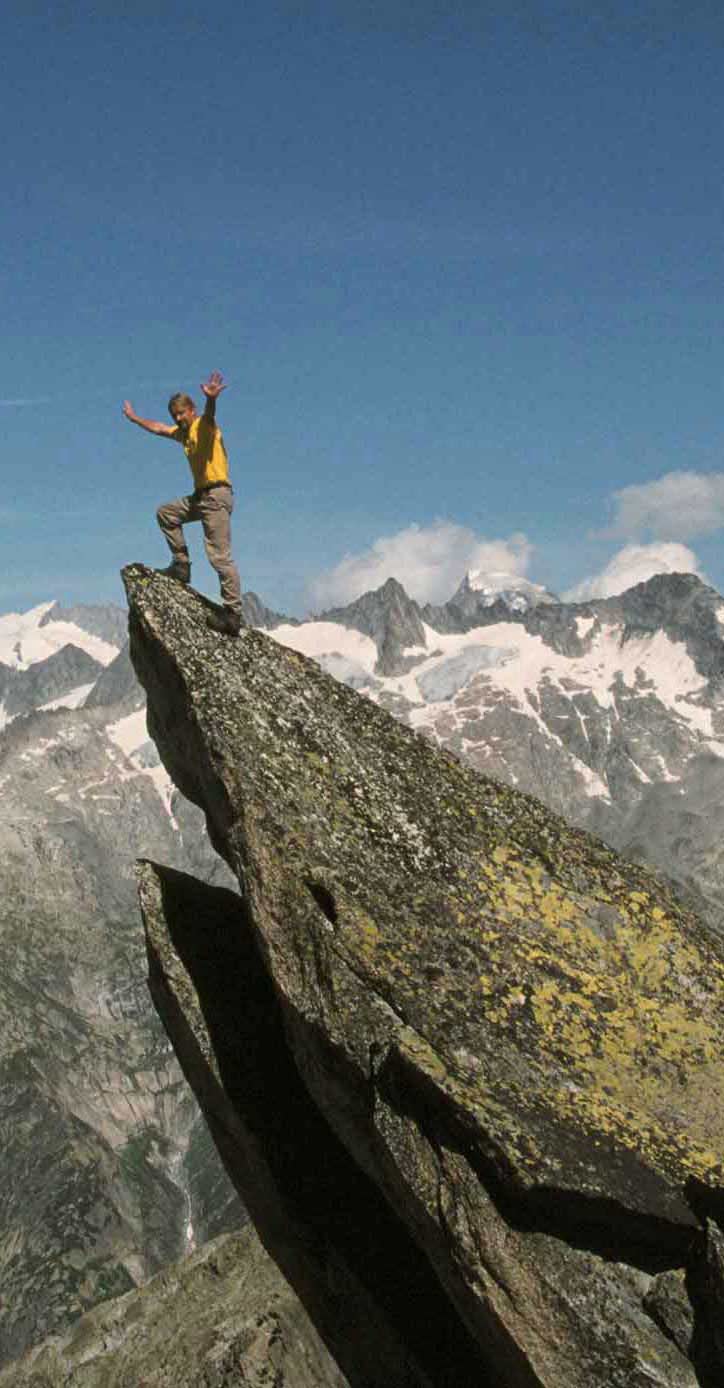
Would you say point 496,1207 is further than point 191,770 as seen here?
No

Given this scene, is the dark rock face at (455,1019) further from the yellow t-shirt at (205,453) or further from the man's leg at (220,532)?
the yellow t-shirt at (205,453)

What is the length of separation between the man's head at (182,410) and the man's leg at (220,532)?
164 cm

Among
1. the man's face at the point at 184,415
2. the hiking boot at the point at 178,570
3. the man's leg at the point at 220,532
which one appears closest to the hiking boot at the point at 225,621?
the man's leg at the point at 220,532

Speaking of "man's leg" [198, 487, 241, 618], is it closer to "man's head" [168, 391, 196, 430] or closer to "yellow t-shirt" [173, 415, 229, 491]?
"yellow t-shirt" [173, 415, 229, 491]

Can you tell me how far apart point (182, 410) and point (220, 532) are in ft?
9.38

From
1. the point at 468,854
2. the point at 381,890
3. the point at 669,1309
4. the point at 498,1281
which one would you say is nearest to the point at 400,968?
the point at 381,890

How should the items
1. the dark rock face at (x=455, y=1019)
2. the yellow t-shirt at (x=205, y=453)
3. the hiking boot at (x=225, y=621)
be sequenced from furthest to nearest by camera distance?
the yellow t-shirt at (x=205, y=453)
the hiking boot at (x=225, y=621)
the dark rock face at (x=455, y=1019)

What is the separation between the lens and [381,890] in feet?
64.6

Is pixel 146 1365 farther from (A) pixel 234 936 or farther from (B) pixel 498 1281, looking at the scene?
(B) pixel 498 1281

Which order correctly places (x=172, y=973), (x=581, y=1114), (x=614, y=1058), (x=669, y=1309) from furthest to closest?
(x=172, y=973) → (x=614, y=1058) → (x=581, y=1114) → (x=669, y=1309)

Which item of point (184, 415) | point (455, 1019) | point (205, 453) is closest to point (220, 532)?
point (205, 453)

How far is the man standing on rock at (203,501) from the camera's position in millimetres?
25391

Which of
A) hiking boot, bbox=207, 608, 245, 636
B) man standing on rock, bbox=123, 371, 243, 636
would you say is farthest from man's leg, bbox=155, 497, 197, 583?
hiking boot, bbox=207, 608, 245, 636

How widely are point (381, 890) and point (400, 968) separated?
1.75 metres
